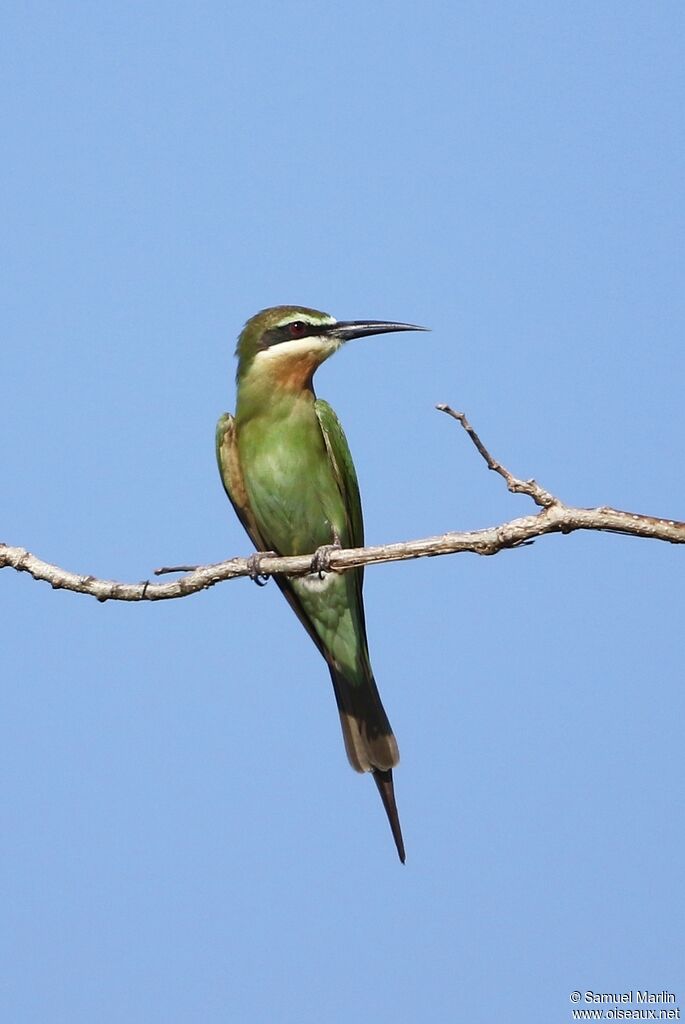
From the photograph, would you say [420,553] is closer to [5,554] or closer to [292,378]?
[5,554]

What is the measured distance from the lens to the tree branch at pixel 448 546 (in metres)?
3.70

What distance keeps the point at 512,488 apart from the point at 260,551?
2518 millimetres

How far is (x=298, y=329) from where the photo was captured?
5906mm

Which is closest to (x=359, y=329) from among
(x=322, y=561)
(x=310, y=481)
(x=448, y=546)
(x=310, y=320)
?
(x=310, y=320)

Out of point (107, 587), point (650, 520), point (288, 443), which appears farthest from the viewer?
point (288, 443)

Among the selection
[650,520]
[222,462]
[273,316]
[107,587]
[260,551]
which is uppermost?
[273,316]

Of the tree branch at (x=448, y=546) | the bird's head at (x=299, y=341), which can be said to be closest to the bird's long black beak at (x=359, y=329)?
the bird's head at (x=299, y=341)

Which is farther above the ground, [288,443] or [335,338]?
[335,338]

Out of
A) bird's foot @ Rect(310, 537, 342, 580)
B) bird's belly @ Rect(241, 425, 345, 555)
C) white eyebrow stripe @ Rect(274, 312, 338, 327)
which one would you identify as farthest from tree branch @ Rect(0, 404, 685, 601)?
white eyebrow stripe @ Rect(274, 312, 338, 327)

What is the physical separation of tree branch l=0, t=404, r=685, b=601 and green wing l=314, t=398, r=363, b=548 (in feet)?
4.32

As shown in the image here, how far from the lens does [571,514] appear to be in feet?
12.2

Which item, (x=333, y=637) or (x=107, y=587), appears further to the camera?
(x=333, y=637)

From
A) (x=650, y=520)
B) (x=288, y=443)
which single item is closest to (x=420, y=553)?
(x=650, y=520)

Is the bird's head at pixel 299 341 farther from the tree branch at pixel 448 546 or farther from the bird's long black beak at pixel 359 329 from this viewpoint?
the tree branch at pixel 448 546
